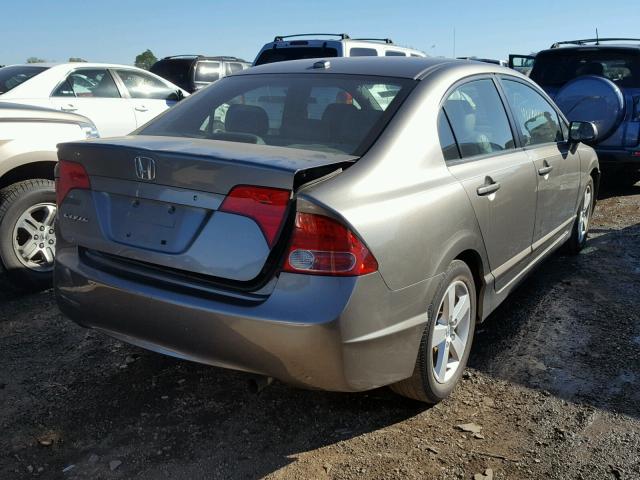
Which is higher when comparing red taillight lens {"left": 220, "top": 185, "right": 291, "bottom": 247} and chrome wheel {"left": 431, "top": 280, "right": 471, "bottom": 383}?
red taillight lens {"left": 220, "top": 185, "right": 291, "bottom": 247}

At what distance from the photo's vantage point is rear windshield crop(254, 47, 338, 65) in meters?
8.60

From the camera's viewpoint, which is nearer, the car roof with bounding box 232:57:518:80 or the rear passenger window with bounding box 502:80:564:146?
the car roof with bounding box 232:57:518:80

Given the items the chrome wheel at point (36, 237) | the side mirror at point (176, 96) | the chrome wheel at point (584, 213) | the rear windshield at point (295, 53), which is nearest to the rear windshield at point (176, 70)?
the side mirror at point (176, 96)

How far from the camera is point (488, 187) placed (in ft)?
10.5

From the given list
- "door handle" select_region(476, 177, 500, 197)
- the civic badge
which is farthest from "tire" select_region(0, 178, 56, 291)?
"door handle" select_region(476, 177, 500, 197)

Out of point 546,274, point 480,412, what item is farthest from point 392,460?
point 546,274

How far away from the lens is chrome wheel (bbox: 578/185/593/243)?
5.44 meters

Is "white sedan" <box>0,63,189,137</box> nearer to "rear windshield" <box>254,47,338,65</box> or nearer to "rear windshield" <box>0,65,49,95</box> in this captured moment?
"rear windshield" <box>0,65,49,95</box>

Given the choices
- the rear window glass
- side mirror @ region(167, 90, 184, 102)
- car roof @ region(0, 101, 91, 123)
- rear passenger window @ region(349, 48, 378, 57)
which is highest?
rear passenger window @ region(349, 48, 378, 57)

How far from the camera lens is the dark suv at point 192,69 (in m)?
12.4

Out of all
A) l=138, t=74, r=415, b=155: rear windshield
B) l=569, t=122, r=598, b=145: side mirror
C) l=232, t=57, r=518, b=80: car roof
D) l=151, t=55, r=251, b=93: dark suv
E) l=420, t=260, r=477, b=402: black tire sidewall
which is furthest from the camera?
l=151, t=55, r=251, b=93: dark suv

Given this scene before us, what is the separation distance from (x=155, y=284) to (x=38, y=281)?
2372 mm

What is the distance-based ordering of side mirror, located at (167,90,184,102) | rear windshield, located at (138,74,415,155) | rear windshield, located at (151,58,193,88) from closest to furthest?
rear windshield, located at (138,74,415,155), side mirror, located at (167,90,184,102), rear windshield, located at (151,58,193,88)

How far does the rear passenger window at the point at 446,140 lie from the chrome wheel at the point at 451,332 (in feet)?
2.05
